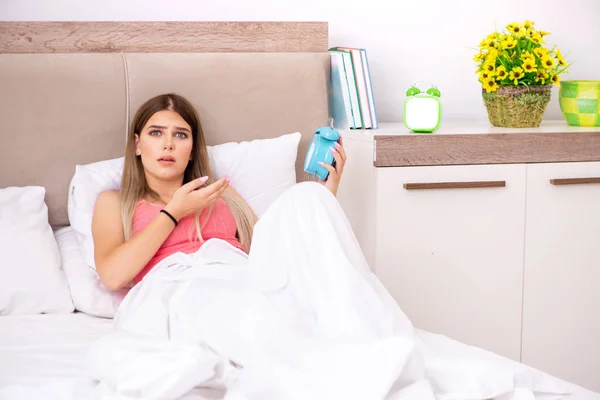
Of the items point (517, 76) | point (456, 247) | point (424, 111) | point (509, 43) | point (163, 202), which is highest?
point (509, 43)

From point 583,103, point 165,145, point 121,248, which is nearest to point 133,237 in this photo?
point 121,248

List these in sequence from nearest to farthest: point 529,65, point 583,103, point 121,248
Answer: point 121,248 < point 529,65 < point 583,103

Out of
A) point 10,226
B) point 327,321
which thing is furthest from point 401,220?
point 10,226

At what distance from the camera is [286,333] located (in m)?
1.38

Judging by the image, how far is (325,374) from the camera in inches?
48.0

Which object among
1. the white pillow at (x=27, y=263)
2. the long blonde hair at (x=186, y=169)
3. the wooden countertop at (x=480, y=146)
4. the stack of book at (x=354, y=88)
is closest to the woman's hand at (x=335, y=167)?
the wooden countertop at (x=480, y=146)

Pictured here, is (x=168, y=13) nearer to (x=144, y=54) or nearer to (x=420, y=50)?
(x=144, y=54)

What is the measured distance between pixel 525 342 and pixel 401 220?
545mm

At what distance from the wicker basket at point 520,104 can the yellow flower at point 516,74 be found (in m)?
0.02

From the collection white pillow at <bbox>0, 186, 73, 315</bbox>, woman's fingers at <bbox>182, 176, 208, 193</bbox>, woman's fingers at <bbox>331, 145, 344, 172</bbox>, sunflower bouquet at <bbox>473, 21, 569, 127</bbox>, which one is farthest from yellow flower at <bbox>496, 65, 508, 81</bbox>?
white pillow at <bbox>0, 186, 73, 315</bbox>

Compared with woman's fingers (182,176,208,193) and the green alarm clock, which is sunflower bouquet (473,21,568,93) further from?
woman's fingers (182,176,208,193)

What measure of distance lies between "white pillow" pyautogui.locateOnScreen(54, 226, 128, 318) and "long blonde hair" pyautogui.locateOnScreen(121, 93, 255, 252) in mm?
203

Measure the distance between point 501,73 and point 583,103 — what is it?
0.31 m

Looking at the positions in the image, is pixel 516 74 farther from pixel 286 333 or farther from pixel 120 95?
pixel 286 333
